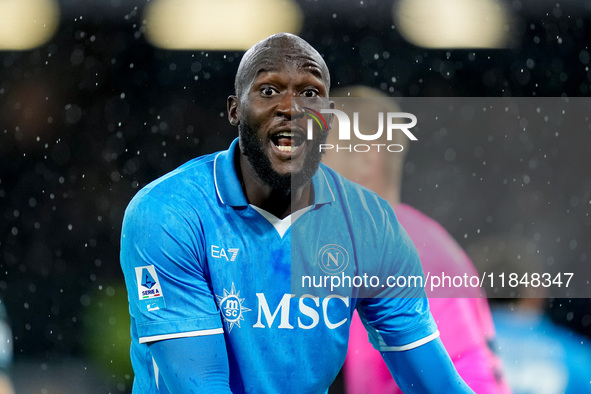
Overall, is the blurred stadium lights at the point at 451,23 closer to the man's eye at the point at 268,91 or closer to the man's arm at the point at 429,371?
the man's eye at the point at 268,91

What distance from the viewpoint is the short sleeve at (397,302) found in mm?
1647

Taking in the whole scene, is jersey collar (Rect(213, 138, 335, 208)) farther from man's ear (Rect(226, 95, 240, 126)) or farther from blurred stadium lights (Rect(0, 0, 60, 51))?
blurred stadium lights (Rect(0, 0, 60, 51))

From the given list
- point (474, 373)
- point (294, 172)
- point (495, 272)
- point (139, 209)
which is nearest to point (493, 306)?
point (495, 272)

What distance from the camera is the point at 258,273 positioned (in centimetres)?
162

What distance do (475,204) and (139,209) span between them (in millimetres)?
1187

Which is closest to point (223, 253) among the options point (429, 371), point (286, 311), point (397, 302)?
point (286, 311)

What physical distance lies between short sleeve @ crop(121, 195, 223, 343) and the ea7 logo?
35 millimetres

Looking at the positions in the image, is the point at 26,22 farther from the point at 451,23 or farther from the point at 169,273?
the point at 451,23

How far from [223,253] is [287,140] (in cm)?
33

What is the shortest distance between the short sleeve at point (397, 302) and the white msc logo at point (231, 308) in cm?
35

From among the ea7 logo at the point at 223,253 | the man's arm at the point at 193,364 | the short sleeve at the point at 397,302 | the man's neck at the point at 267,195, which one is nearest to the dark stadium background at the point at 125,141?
the short sleeve at the point at 397,302

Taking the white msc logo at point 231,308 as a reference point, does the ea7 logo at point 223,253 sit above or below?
above

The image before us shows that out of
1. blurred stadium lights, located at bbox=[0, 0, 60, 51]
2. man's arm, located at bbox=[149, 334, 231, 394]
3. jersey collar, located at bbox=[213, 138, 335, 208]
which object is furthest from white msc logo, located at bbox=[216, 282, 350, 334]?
blurred stadium lights, located at bbox=[0, 0, 60, 51]

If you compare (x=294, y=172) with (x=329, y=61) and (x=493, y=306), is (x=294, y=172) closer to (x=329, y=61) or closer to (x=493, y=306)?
(x=329, y=61)
